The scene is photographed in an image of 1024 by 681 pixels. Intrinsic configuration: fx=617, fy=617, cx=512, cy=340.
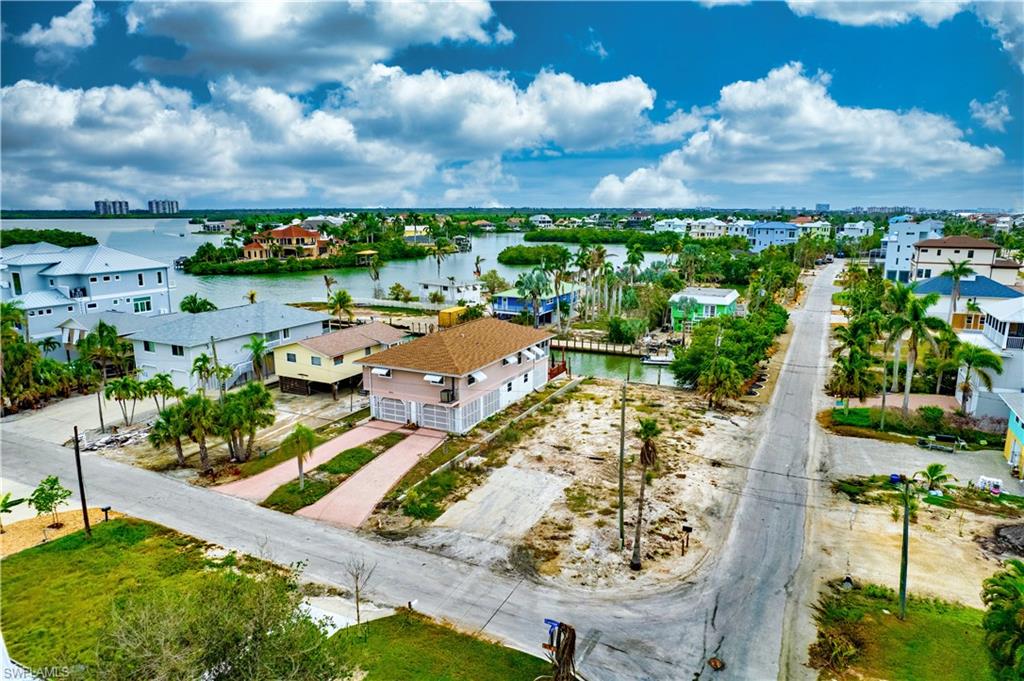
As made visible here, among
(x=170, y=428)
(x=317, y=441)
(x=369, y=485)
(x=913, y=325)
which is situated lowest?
(x=369, y=485)

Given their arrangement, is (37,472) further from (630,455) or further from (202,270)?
(202,270)

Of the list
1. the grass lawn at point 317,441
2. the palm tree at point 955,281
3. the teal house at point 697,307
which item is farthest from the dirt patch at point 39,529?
the palm tree at point 955,281

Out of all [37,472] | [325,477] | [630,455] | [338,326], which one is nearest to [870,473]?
[630,455]

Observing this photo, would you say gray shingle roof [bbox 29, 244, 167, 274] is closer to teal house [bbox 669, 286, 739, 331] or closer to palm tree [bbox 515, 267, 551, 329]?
palm tree [bbox 515, 267, 551, 329]

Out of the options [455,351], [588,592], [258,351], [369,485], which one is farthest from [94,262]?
[588,592]

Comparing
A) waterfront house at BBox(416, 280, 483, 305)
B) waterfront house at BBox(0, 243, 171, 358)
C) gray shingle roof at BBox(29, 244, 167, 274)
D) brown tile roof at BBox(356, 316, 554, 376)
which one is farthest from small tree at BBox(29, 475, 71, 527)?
waterfront house at BBox(416, 280, 483, 305)

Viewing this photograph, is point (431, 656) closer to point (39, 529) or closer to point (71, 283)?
point (39, 529)
